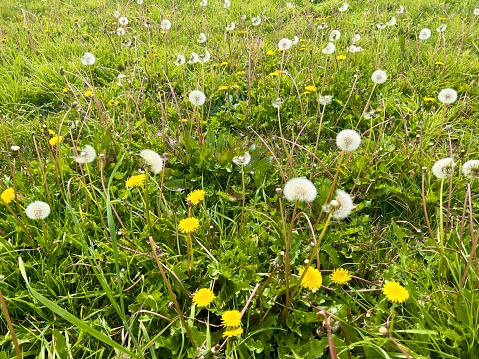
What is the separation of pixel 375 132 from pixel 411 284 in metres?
1.23

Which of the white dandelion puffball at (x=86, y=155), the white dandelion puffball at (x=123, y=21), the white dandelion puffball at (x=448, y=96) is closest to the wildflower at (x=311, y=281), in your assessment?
the white dandelion puffball at (x=86, y=155)

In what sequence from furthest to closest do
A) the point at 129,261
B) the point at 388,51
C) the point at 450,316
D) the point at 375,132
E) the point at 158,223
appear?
1. the point at 388,51
2. the point at 375,132
3. the point at 158,223
4. the point at 129,261
5. the point at 450,316

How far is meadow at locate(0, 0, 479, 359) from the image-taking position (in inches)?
49.1

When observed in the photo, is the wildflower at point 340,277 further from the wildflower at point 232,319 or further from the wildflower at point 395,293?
the wildflower at point 232,319

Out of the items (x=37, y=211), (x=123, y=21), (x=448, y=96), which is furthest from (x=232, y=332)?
(x=123, y=21)

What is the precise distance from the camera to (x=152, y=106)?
2.61m

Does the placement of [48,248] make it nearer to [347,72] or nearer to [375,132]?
[375,132]

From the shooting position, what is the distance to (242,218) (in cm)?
162

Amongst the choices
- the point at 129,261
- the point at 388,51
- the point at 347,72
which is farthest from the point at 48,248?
the point at 388,51

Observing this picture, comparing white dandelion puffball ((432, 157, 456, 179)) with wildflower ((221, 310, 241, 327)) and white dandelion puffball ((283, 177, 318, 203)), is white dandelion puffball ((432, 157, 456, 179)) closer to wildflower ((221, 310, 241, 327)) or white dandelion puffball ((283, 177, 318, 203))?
white dandelion puffball ((283, 177, 318, 203))

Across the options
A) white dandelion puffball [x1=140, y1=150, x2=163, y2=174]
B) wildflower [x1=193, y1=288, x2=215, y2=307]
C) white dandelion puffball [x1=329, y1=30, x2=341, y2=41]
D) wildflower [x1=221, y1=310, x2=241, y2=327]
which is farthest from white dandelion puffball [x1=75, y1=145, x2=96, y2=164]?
white dandelion puffball [x1=329, y1=30, x2=341, y2=41]

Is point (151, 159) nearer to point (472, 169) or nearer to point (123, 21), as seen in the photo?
point (472, 169)

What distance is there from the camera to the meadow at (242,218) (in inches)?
49.1

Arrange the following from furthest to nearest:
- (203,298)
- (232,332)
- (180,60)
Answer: (180,60)
(203,298)
(232,332)
